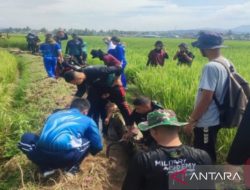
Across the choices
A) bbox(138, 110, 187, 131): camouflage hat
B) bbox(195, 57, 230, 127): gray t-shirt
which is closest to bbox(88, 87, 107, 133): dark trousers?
bbox(195, 57, 230, 127): gray t-shirt

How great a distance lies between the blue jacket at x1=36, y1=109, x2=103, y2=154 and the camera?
12.2 ft

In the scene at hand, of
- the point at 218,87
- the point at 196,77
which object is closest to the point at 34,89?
the point at 196,77

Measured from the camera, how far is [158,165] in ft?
6.94

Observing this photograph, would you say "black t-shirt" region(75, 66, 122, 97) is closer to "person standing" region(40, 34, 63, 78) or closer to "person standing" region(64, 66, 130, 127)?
"person standing" region(64, 66, 130, 127)

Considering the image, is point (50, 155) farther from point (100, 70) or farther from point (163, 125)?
point (163, 125)

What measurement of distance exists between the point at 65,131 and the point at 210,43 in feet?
5.40

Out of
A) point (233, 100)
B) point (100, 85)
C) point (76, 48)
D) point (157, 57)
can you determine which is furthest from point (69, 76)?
point (76, 48)

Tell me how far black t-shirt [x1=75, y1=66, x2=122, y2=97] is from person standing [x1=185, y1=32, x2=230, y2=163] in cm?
171

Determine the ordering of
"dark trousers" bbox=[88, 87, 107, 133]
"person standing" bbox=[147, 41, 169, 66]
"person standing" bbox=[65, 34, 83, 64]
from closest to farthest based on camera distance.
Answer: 1. "dark trousers" bbox=[88, 87, 107, 133]
2. "person standing" bbox=[147, 41, 169, 66]
3. "person standing" bbox=[65, 34, 83, 64]

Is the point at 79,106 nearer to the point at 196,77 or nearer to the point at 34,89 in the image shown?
the point at 196,77

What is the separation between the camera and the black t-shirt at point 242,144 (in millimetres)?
2070

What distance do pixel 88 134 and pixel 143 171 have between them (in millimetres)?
1913

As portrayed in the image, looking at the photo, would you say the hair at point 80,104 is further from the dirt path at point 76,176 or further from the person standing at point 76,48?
the person standing at point 76,48

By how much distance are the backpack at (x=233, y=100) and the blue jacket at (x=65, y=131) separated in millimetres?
1362
